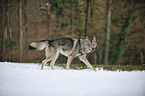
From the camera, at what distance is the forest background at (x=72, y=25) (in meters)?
15.4

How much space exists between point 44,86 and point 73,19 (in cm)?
1503

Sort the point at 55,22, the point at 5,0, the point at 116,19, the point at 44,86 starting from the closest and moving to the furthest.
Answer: the point at 44,86, the point at 5,0, the point at 55,22, the point at 116,19

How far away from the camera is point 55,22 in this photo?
53.3 feet

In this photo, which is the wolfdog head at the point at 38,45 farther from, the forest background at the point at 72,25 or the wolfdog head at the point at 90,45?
the forest background at the point at 72,25

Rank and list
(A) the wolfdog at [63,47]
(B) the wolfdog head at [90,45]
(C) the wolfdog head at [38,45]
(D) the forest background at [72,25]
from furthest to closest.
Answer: (D) the forest background at [72,25]
(A) the wolfdog at [63,47]
(C) the wolfdog head at [38,45]
(B) the wolfdog head at [90,45]

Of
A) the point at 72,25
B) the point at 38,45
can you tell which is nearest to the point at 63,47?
the point at 38,45

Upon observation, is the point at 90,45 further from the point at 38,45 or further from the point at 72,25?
the point at 72,25

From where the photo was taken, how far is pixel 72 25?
1712cm

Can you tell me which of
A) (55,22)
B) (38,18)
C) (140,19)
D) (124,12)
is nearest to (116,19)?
(124,12)

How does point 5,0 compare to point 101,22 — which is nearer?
point 5,0

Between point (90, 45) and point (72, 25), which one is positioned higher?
point (72, 25)

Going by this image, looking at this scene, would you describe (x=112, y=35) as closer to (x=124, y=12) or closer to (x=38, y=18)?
(x=124, y=12)

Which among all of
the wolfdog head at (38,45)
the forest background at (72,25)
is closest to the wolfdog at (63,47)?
the wolfdog head at (38,45)

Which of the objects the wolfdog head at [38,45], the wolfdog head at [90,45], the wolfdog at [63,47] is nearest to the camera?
the wolfdog head at [90,45]
